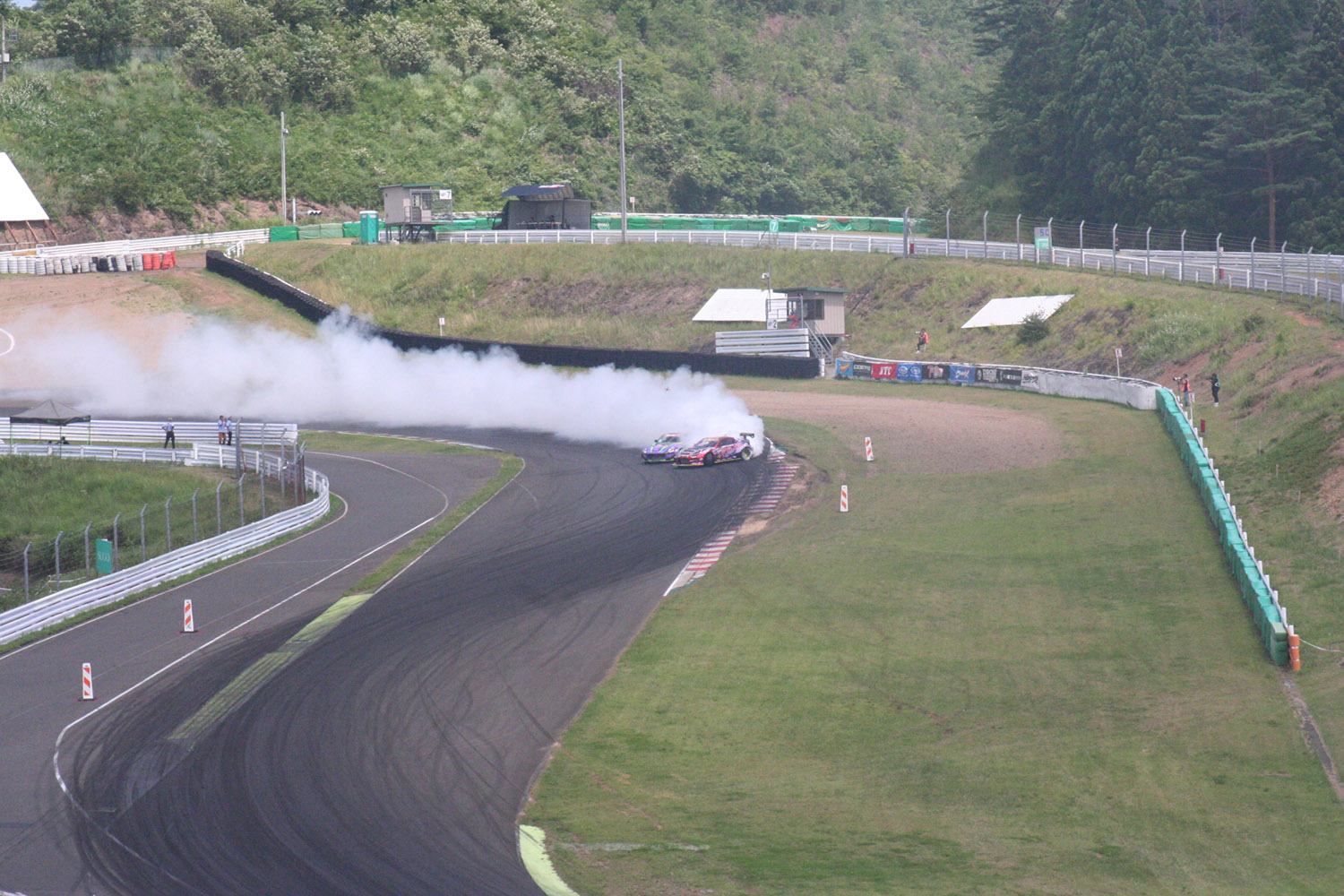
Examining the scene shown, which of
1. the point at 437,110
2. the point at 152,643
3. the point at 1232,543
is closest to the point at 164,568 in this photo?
the point at 152,643

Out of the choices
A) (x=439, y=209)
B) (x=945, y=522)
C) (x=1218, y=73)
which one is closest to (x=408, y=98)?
(x=439, y=209)

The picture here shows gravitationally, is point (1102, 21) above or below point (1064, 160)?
above

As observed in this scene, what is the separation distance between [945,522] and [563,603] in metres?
12.7

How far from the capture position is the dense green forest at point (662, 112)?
9125 cm

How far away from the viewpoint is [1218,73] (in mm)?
92812

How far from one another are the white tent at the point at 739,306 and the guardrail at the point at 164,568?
117 ft

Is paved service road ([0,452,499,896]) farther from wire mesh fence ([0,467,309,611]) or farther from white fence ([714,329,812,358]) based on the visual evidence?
white fence ([714,329,812,358])

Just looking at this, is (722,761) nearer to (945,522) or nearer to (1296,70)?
(945,522)

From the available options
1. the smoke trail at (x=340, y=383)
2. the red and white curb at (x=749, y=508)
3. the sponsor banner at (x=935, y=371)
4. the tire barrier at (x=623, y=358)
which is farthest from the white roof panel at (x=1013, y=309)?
the red and white curb at (x=749, y=508)

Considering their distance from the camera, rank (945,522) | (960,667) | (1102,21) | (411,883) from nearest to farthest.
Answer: (411,883) < (960,667) < (945,522) < (1102,21)

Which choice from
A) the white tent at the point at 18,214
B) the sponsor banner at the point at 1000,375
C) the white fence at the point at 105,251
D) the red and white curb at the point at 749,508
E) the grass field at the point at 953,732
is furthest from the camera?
the white tent at the point at 18,214

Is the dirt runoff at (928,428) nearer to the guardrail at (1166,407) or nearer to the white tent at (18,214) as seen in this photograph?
the guardrail at (1166,407)

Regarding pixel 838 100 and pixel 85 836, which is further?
pixel 838 100

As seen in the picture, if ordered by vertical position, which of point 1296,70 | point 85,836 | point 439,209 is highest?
point 1296,70
